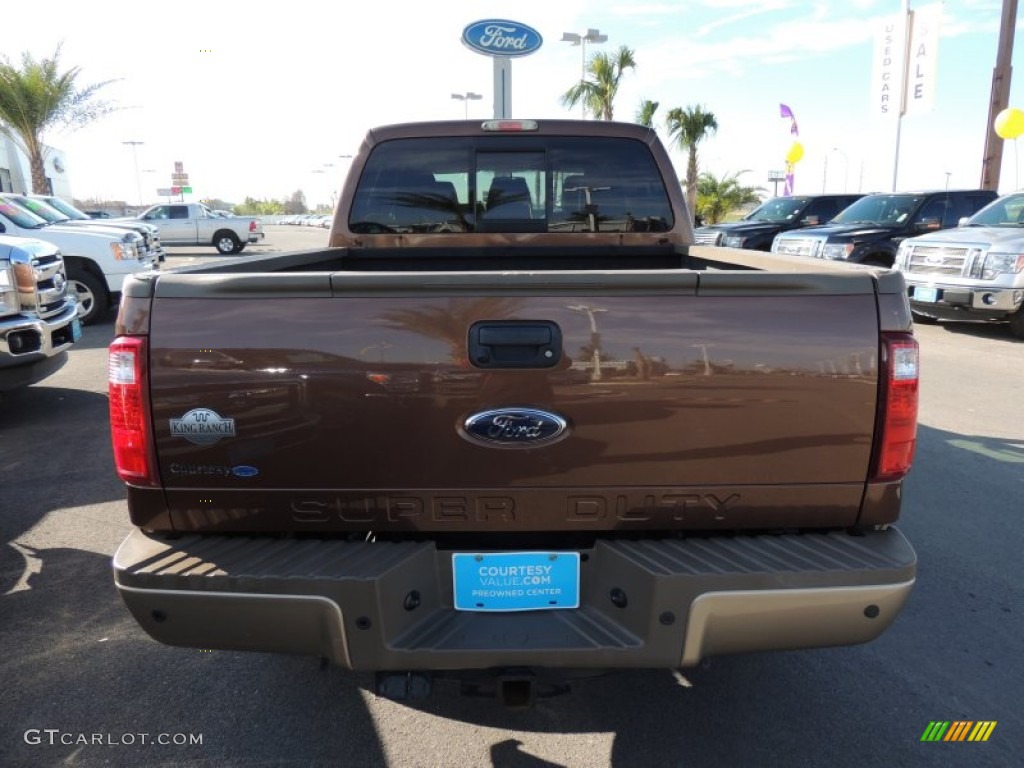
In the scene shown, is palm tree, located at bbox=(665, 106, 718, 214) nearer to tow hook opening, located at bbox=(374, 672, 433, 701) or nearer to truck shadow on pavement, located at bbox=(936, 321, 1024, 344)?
truck shadow on pavement, located at bbox=(936, 321, 1024, 344)

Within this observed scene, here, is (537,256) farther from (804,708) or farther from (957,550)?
(957,550)

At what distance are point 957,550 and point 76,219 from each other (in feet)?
47.9

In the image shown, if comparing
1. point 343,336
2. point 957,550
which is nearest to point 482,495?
point 343,336

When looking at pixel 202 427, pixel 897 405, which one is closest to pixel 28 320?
pixel 202 427

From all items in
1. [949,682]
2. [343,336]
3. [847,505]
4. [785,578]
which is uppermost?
[343,336]

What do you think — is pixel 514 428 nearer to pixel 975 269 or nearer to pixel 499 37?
pixel 975 269

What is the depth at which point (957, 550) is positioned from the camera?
13.1ft

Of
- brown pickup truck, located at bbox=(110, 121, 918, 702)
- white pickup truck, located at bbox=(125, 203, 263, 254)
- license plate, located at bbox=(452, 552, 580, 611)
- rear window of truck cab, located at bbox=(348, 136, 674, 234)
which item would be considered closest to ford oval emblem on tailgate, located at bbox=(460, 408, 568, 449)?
brown pickup truck, located at bbox=(110, 121, 918, 702)

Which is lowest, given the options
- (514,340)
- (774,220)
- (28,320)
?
(28,320)

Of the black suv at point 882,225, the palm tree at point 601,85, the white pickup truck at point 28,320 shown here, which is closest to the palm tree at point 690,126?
the palm tree at point 601,85

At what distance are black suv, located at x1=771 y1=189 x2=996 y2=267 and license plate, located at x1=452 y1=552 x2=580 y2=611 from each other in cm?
1213

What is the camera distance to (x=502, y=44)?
14.8 m

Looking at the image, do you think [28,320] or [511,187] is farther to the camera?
[28,320]

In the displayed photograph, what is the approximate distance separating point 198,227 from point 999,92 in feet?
87.4
